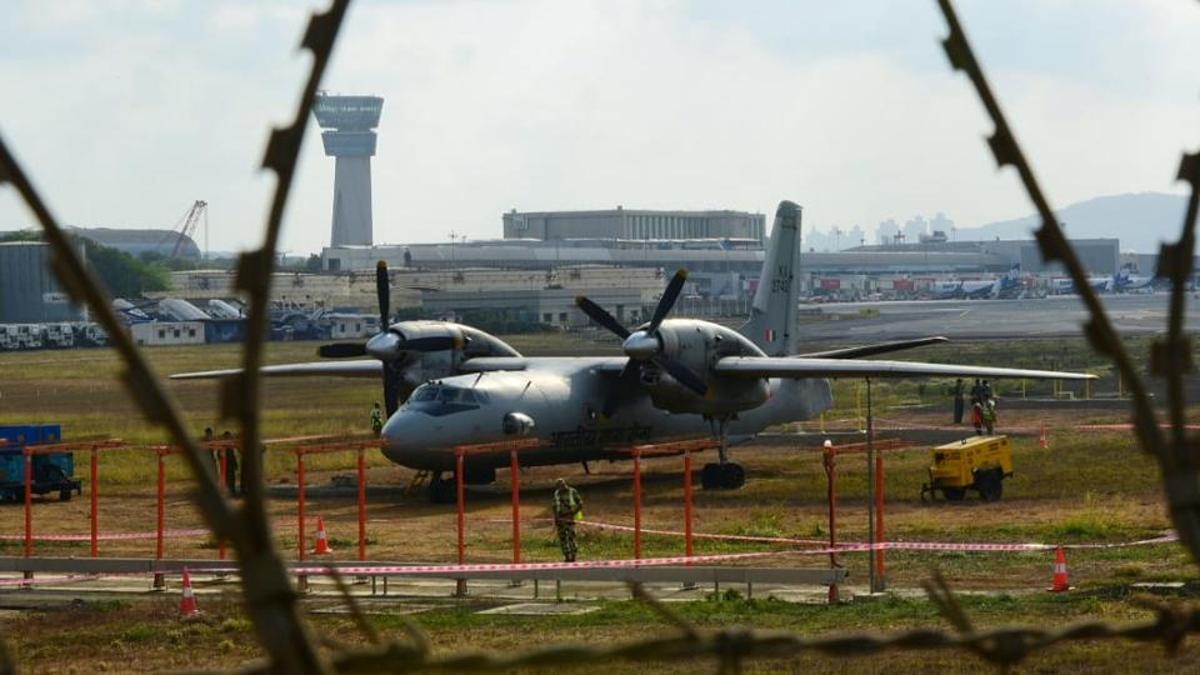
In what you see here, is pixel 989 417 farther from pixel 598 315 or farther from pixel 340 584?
pixel 340 584

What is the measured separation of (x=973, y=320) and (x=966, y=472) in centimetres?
9725

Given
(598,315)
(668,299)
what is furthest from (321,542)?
(598,315)

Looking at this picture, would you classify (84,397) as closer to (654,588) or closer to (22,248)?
(654,588)

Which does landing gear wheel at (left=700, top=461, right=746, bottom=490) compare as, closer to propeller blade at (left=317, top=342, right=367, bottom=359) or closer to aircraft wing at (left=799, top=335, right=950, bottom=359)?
aircraft wing at (left=799, top=335, right=950, bottom=359)

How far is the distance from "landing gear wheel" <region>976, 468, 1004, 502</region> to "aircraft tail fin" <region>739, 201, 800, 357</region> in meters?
8.93

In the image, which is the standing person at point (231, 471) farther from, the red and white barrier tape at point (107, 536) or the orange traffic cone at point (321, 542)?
the orange traffic cone at point (321, 542)

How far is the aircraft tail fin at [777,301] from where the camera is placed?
39594mm

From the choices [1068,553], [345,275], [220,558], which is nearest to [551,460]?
[220,558]

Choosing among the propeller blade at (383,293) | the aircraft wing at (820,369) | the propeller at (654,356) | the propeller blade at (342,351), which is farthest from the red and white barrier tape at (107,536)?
the aircraft wing at (820,369)

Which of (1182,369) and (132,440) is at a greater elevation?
(1182,369)

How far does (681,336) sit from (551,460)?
3.08 meters

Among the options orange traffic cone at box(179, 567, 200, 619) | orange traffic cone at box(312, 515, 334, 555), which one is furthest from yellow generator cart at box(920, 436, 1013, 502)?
orange traffic cone at box(179, 567, 200, 619)

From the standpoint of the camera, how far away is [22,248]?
11700cm

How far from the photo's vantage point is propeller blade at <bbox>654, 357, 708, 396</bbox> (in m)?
33.5
